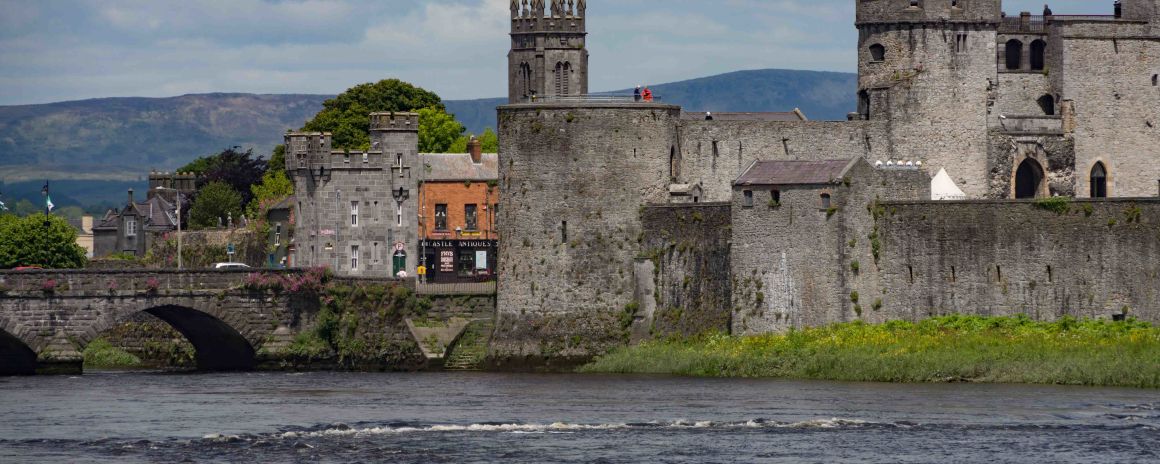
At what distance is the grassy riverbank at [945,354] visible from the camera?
228 ft

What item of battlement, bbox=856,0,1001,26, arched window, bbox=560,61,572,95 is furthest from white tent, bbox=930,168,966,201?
arched window, bbox=560,61,572,95

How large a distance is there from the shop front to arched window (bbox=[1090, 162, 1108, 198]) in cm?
2357

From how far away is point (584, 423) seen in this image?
61.6 meters

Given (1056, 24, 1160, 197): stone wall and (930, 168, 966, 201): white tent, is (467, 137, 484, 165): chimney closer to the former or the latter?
(930, 168, 966, 201): white tent

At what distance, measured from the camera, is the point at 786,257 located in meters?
76.2

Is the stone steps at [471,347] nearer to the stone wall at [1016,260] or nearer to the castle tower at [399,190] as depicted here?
the castle tower at [399,190]

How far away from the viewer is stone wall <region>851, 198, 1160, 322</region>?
240 feet

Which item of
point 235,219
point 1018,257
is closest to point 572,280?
point 1018,257

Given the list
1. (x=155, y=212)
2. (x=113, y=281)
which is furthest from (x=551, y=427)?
(x=155, y=212)

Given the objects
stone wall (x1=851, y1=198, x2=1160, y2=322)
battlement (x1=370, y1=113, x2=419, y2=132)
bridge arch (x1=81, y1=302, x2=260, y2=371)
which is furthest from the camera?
battlement (x1=370, y1=113, x2=419, y2=132)

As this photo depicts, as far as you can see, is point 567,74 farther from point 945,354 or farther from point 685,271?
point 945,354

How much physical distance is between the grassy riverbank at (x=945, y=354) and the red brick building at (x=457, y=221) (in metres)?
21.4

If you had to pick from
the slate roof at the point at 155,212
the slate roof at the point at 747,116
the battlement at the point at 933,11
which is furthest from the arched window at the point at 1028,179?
the slate roof at the point at 155,212

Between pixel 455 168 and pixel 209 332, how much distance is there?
1589cm
